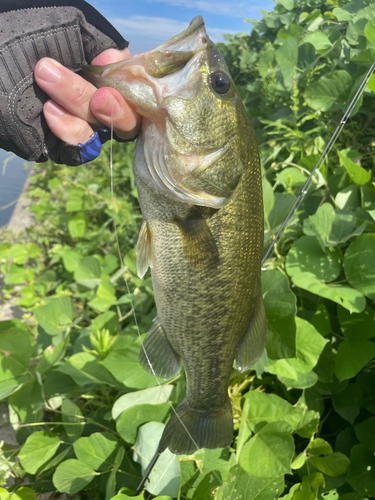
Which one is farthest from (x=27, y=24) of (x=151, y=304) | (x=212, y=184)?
(x=151, y=304)

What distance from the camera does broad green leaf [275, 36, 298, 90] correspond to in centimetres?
224

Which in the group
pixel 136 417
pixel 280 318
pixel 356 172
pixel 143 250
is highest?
pixel 143 250

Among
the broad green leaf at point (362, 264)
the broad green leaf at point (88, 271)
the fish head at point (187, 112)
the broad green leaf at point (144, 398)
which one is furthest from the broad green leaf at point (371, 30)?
the broad green leaf at point (88, 271)

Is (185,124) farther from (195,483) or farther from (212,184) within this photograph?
(195,483)

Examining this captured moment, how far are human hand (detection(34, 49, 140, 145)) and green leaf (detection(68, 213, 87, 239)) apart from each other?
2.20 meters

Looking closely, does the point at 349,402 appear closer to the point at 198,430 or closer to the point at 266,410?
the point at 266,410

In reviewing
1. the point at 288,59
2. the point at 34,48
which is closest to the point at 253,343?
the point at 34,48

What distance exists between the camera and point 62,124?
104 centimetres

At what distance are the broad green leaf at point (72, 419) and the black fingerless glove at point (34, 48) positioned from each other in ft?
3.28

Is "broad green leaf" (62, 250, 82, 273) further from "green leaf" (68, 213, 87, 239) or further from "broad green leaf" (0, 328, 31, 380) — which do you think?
"broad green leaf" (0, 328, 31, 380)

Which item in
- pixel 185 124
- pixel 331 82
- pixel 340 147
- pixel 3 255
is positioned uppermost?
pixel 185 124

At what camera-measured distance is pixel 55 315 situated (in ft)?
6.45

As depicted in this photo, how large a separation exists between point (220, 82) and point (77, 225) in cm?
247

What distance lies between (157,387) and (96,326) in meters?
0.46
